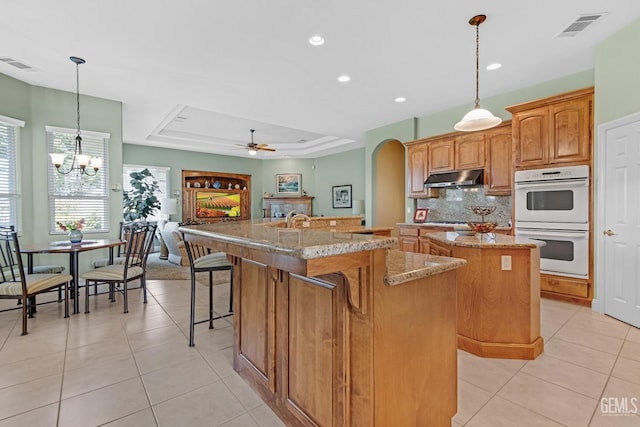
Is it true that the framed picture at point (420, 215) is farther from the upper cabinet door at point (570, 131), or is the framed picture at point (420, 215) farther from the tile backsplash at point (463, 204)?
the upper cabinet door at point (570, 131)

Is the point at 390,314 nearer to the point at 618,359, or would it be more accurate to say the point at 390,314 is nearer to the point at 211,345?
the point at 211,345

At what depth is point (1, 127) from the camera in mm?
3916

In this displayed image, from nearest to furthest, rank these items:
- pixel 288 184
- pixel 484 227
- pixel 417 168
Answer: pixel 484 227 → pixel 417 168 → pixel 288 184

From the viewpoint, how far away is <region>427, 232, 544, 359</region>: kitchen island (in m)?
2.32

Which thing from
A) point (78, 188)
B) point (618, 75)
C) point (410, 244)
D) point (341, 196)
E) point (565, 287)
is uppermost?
point (618, 75)

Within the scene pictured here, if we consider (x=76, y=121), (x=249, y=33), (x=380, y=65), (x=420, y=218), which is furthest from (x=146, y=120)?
(x=420, y=218)

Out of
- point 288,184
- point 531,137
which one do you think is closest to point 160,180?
point 288,184

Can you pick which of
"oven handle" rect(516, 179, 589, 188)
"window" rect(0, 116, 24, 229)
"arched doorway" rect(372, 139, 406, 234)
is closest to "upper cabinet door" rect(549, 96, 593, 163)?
"oven handle" rect(516, 179, 589, 188)

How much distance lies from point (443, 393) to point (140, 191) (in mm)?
7956

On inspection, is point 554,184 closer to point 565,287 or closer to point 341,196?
point 565,287

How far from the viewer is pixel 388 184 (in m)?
6.97

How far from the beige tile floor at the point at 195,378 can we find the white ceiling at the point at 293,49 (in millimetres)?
2948

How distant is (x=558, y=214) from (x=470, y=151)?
1.63 meters

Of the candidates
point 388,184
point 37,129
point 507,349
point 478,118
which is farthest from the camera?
point 388,184
